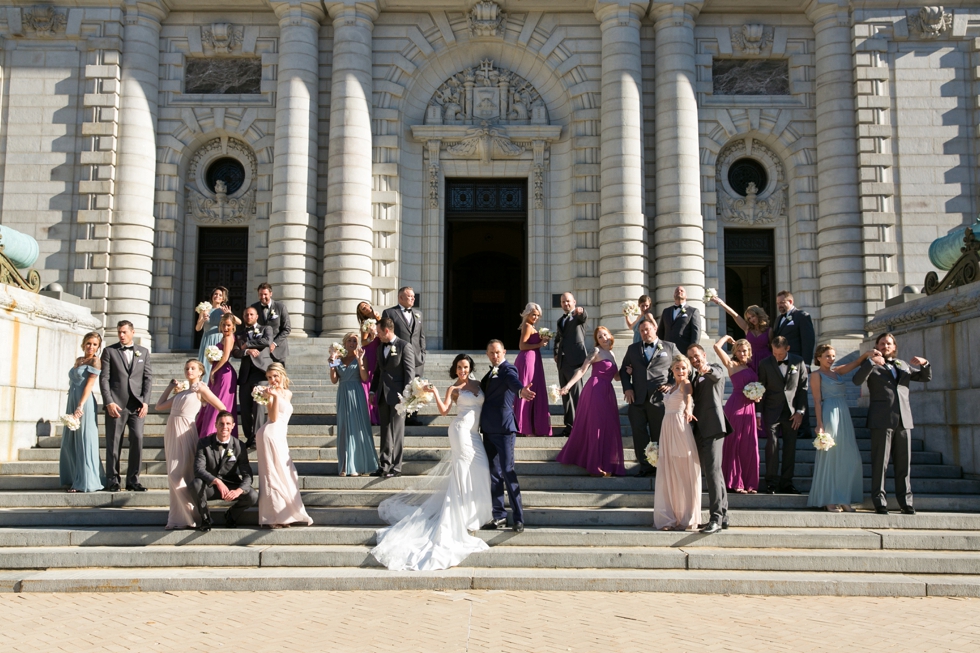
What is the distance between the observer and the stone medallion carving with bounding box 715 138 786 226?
21031mm

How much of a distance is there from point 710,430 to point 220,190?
51.4ft

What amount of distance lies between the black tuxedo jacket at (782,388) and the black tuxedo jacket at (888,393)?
0.82 meters

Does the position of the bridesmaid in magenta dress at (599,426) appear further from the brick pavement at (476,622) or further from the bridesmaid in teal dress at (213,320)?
the bridesmaid in teal dress at (213,320)

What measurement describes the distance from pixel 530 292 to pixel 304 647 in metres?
15.4

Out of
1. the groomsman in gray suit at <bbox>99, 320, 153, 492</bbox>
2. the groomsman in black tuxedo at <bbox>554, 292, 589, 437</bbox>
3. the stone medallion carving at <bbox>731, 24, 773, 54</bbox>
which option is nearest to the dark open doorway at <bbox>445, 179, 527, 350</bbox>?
the stone medallion carving at <bbox>731, 24, 773, 54</bbox>

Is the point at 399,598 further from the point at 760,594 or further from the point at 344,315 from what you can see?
the point at 344,315

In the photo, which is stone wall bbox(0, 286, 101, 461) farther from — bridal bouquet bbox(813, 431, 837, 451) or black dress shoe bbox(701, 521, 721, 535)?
bridal bouquet bbox(813, 431, 837, 451)

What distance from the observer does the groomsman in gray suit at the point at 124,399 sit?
35.6 ft

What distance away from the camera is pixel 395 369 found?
11.1 meters

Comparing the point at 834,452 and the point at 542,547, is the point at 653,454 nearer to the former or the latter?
the point at 542,547

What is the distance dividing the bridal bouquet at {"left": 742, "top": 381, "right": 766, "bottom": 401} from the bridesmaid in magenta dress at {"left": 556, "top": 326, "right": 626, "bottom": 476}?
1694mm

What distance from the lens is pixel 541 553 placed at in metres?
8.67

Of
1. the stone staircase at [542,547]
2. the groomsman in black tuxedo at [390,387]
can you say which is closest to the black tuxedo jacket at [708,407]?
the stone staircase at [542,547]

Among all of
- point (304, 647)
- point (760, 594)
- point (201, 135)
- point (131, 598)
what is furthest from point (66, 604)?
point (201, 135)
